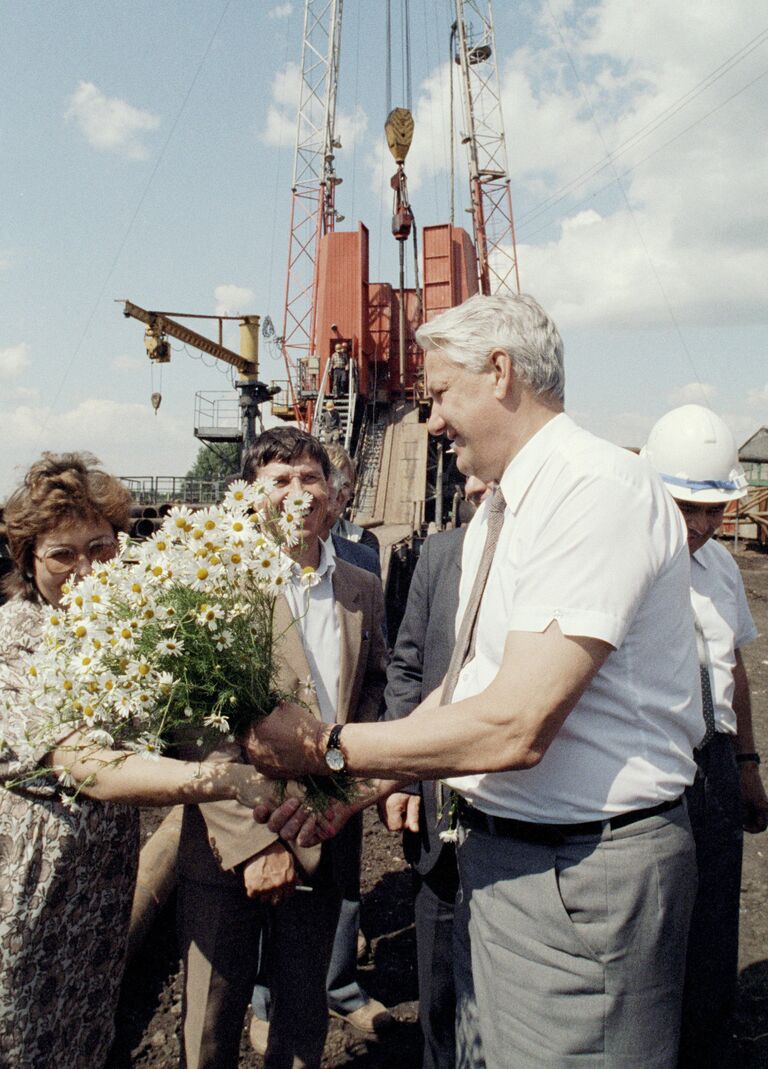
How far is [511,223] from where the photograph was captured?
86.7 ft

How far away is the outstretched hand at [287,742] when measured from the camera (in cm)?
163

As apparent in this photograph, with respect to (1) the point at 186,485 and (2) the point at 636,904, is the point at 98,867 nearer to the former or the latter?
(2) the point at 636,904

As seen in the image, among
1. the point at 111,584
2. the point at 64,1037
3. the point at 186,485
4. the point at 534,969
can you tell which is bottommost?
the point at 64,1037

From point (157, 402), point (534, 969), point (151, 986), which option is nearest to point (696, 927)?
point (534, 969)

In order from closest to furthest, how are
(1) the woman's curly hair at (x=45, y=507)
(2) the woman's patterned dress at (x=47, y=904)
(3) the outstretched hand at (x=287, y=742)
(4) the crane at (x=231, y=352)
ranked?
(3) the outstretched hand at (x=287, y=742), (2) the woman's patterned dress at (x=47, y=904), (1) the woman's curly hair at (x=45, y=507), (4) the crane at (x=231, y=352)

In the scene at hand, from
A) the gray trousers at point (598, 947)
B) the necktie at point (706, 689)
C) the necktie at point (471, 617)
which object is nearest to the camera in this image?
the gray trousers at point (598, 947)

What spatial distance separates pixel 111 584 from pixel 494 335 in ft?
3.04

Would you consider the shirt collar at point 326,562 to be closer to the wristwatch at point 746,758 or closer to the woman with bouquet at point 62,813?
the woman with bouquet at point 62,813

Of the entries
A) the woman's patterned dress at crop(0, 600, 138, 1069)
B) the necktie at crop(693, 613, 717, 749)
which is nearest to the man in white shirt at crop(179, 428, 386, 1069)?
the woman's patterned dress at crop(0, 600, 138, 1069)

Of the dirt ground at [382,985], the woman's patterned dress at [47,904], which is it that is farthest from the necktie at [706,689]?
the woman's patterned dress at [47,904]

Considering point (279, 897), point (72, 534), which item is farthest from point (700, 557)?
point (72, 534)

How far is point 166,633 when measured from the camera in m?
1.48

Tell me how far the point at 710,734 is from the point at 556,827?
3.51ft

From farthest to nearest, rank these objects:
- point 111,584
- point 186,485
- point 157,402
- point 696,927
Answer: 1. point 186,485
2. point 157,402
3. point 696,927
4. point 111,584
